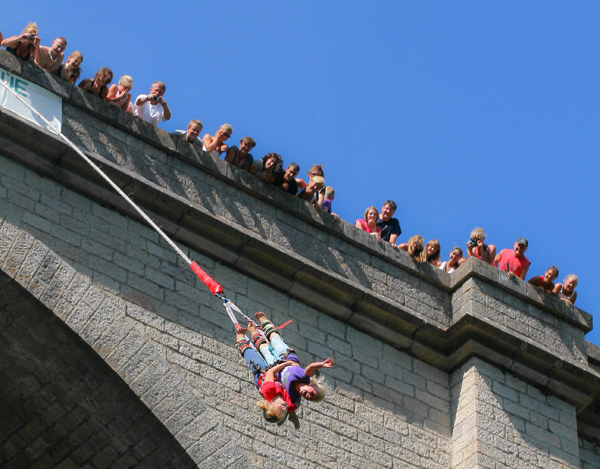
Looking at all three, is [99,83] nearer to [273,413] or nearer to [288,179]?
[288,179]

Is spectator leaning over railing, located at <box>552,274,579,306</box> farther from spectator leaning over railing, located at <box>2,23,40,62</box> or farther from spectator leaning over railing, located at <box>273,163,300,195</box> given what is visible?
spectator leaning over railing, located at <box>2,23,40,62</box>

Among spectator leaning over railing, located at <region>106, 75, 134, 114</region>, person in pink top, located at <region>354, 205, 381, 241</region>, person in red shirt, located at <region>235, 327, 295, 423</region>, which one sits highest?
person in pink top, located at <region>354, 205, 381, 241</region>

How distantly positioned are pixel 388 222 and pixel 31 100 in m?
4.52

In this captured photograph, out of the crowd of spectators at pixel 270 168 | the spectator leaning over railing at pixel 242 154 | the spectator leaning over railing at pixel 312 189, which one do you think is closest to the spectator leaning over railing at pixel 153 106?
the crowd of spectators at pixel 270 168

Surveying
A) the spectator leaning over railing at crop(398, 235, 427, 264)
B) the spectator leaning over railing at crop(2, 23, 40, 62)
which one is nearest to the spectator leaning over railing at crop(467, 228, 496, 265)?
the spectator leaning over railing at crop(398, 235, 427, 264)

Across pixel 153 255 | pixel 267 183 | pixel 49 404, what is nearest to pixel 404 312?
pixel 267 183

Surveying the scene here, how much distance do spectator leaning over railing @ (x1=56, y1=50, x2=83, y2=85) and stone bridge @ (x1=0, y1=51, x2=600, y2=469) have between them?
16 cm

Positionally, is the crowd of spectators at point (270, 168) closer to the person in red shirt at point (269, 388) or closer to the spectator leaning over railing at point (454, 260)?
the spectator leaning over railing at point (454, 260)

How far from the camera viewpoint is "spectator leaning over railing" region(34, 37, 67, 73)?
1149 cm

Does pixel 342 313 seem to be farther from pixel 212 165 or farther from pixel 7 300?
pixel 7 300

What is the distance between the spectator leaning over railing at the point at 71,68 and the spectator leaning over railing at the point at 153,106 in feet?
2.67

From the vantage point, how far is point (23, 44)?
11305mm

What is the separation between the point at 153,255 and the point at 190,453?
2052 millimetres

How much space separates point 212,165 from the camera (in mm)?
12023
